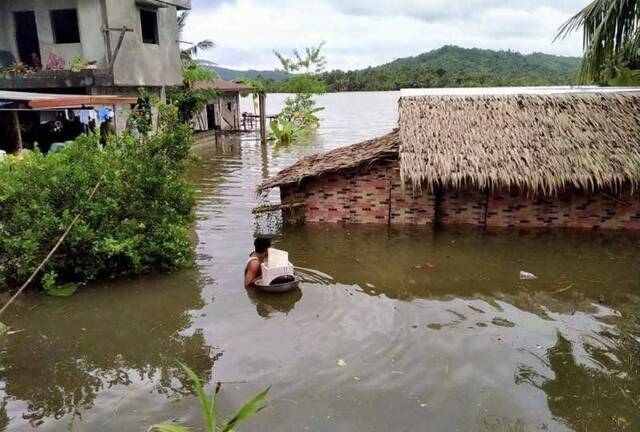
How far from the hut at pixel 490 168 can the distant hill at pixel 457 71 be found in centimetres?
4153

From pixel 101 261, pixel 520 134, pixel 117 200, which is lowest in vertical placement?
pixel 101 261

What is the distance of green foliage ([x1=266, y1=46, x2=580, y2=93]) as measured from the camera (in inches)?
2136

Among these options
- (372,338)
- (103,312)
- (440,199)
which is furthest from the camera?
(440,199)

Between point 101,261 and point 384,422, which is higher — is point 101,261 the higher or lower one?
the higher one

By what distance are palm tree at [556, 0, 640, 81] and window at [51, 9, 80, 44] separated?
16100mm

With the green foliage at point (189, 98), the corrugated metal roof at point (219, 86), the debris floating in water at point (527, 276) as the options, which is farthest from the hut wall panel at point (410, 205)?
the corrugated metal roof at point (219, 86)

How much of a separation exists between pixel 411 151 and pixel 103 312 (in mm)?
6376

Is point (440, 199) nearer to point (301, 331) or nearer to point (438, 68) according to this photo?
point (301, 331)

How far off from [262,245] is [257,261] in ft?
0.89

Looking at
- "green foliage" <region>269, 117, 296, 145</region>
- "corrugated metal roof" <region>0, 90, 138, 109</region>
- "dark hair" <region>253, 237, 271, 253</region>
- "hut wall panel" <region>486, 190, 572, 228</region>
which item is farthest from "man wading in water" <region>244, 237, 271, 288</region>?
"green foliage" <region>269, 117, 296, 145</region>

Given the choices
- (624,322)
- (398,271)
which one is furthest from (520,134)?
(624,322)

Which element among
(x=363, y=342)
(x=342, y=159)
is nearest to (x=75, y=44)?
(x=342, y=159)

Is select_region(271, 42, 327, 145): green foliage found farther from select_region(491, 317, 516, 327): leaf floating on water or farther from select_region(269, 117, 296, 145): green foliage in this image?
select_region(491, 317, 516, 327): leaf floating on water

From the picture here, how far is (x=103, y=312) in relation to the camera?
7.20 metres
